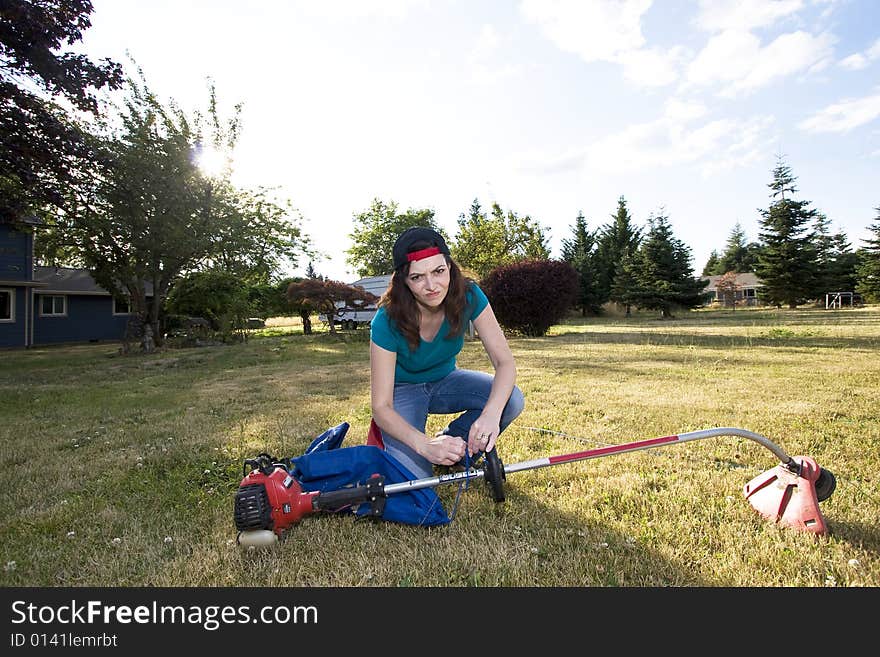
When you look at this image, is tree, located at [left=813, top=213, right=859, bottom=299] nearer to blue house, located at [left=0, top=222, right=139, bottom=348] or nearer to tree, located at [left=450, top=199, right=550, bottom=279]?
tree, located at [left=450, top=199, right=550, bottom=279]

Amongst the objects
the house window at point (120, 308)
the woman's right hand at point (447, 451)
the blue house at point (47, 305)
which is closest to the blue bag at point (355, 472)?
the woman's right hand at point (447, 451)

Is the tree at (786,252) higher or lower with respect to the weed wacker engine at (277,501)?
higher

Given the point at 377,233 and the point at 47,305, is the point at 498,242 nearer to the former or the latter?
the point at 47,305

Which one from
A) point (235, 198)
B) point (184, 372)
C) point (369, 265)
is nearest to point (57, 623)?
point (184, 372)

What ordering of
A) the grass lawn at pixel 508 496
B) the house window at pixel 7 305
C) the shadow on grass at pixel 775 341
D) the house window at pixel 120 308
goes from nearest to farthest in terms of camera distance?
the grass lawn at pixel 508 496, the shadow on grass at pixel 775 341, the house window at pixel 7 305, the house window at pixel 120 308

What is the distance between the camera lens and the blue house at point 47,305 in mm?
17281

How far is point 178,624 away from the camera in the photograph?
69.3 inches

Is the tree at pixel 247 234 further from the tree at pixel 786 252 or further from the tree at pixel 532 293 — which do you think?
the tree at pixel 786 252

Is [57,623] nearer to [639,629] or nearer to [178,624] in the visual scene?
[178,624]

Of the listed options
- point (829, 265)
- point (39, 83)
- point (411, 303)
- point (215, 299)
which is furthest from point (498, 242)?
point (829, 265)

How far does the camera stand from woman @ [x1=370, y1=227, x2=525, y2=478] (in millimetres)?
2439

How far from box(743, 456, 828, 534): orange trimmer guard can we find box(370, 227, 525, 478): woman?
133cm

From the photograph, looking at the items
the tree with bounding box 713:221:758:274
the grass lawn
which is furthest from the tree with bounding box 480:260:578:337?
the tree with bounding box 713:221:758:274

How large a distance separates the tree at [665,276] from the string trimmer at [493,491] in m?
29.3
